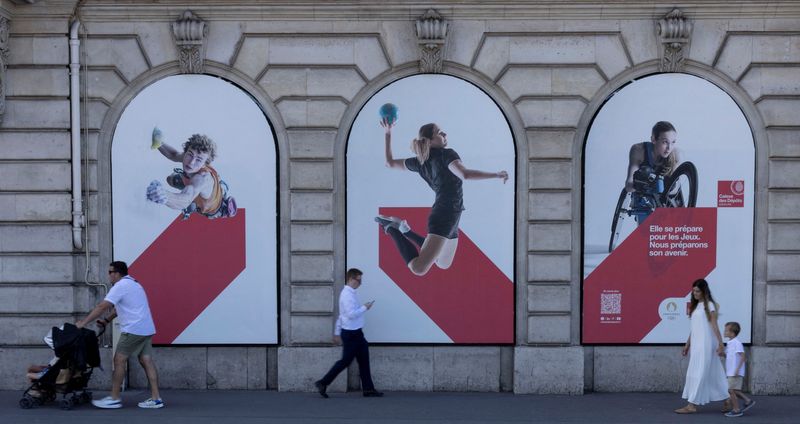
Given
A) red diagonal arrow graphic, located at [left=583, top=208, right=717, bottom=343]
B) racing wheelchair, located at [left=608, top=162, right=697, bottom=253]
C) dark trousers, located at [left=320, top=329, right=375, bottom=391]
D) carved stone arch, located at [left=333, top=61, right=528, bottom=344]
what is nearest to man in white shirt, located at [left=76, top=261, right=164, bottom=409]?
dark trousers, located at [left=320, top=329, right=375, bottom=391]

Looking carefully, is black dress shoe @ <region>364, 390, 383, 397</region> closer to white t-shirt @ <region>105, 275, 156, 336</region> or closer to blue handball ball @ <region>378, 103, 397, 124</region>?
white t-shirt @ <region>105, 275, 156, 336</region>

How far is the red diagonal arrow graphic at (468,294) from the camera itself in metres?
11.9

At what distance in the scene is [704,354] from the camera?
1038 centimetres

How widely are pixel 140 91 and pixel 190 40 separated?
1.03 metres

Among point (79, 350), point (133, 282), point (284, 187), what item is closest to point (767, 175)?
point (284, 187)

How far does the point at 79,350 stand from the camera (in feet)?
34.2

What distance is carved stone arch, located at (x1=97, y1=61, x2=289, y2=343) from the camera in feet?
38.9

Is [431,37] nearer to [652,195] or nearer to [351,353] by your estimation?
[652,195]

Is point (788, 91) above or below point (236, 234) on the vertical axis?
above

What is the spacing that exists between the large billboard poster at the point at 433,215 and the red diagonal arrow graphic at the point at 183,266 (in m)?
1.76

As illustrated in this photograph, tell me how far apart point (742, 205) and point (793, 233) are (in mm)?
769

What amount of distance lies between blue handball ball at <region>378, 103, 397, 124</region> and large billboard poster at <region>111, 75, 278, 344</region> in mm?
1592

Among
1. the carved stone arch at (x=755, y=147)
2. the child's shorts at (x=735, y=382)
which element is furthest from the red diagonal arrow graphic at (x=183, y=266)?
the child's shorts at (x=735, y=382)

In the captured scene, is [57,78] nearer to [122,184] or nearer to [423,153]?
[122,184]
